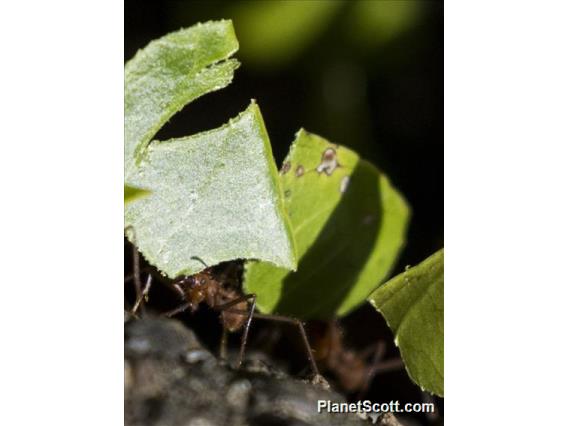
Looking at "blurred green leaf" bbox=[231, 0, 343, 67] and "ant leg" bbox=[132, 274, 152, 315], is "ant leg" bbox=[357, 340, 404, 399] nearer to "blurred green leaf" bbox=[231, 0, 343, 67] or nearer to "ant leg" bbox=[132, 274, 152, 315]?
"ant leg" bbox=[132, 274, 152, 315]

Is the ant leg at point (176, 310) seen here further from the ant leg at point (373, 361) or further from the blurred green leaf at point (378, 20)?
the blurred green leaf at point (378, 20)

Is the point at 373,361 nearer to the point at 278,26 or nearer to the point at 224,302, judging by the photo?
the point at 224,302

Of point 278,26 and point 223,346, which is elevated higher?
point 278,26

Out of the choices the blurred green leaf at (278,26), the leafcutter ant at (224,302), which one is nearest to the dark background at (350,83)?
the blurred green leaf at (278,26)

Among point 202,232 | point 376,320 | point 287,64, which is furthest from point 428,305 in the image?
point 287,64

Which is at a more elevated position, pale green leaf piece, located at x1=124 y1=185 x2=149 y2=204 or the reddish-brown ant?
pale green leaf piece, located at x1=124 y1=185 x2=149 y2=204

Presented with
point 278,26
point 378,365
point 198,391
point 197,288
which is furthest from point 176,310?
point 278,26

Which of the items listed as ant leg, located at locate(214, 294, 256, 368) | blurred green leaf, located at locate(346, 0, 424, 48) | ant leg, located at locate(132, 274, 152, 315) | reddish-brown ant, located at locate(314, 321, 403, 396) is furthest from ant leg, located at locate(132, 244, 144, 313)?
blurred green leaf, located at locate(346, 0, 424, 48)
